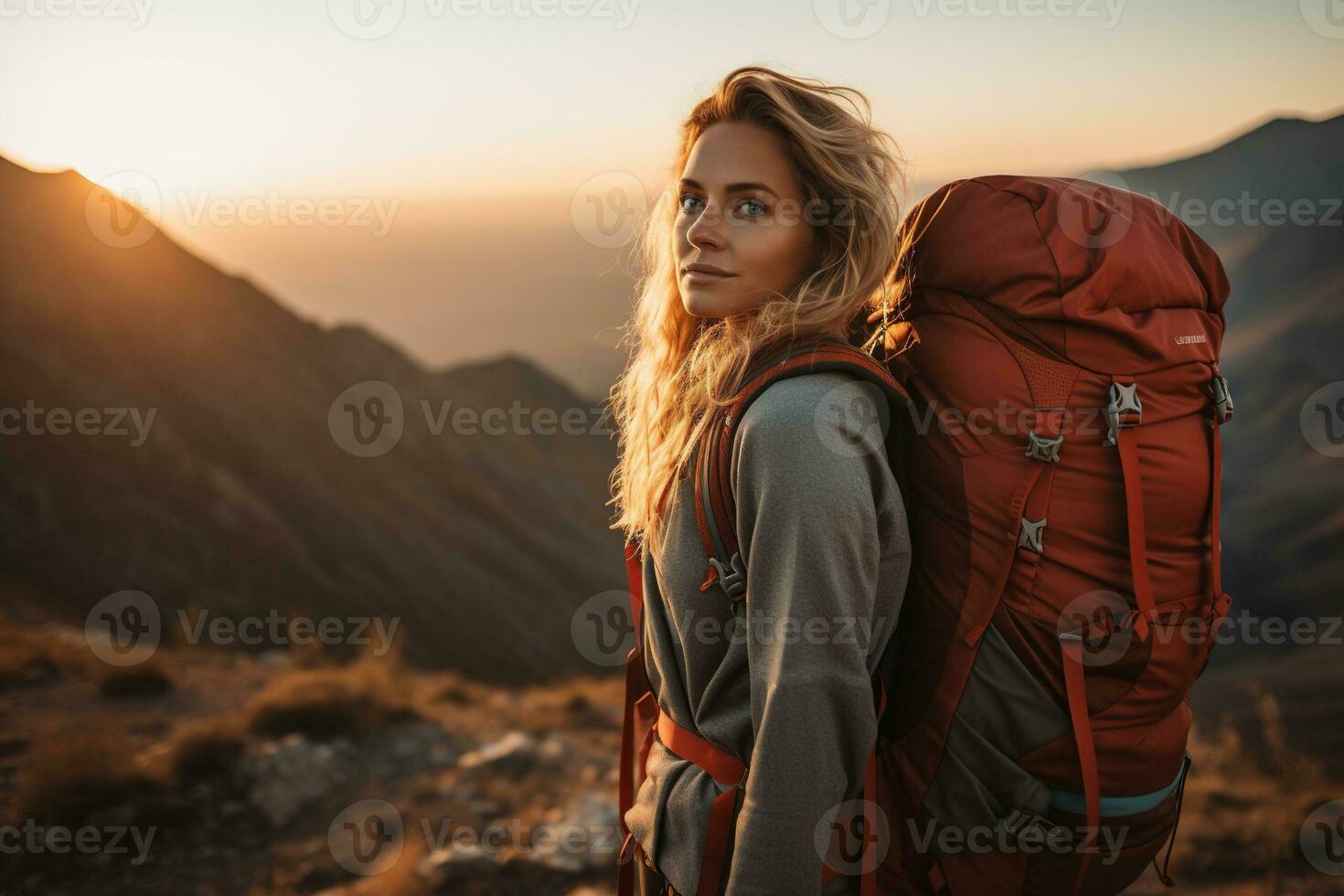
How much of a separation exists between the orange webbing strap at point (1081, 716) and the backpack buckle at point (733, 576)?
60 centimetres

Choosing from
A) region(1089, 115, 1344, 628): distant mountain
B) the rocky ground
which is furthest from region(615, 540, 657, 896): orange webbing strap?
region(1089, 115, 1344, 628): distant mountain

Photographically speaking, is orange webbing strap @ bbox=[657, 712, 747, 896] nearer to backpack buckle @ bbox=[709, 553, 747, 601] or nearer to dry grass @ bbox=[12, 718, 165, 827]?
backpack buckle @ bbox=[709, 553, 747, 601]

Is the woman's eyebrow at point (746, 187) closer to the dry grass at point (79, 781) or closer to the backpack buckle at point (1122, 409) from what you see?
the backpack buckle at point (1122, 409)

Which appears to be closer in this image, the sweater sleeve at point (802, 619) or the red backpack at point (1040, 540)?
the sweater sleeve at point (802, 619)

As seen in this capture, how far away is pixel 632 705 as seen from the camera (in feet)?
6.61

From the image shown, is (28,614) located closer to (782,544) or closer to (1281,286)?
(782,544)

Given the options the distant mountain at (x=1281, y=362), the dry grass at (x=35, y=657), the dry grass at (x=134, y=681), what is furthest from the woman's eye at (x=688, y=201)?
the distant mountain at (x=1281, y=362)

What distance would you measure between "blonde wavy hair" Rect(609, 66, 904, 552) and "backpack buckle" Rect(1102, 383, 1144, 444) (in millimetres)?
479

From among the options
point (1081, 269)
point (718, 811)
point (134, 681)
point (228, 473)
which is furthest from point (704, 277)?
point (228, 473)

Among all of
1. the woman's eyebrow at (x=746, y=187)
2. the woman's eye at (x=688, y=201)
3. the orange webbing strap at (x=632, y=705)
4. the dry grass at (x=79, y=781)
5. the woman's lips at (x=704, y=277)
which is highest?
the woman's eyebrow at (x=746, y=187)

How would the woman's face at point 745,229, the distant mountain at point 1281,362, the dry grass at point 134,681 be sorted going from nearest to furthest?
the woman's face at point 745,229, the dry grass at point 134,681, the distant mountain at point 1281,362

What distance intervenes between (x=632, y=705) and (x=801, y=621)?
841 millimetres

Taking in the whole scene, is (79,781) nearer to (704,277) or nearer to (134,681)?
(134,681)

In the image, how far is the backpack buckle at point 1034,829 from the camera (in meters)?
1.52
